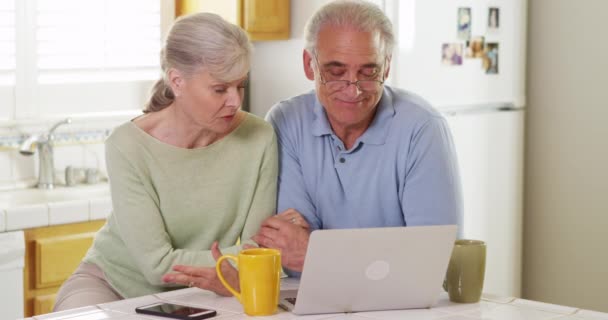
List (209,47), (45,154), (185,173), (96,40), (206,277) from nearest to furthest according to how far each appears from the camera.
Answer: (206,277)
(209,47)
(185,173)
(45,154)
(96,40)

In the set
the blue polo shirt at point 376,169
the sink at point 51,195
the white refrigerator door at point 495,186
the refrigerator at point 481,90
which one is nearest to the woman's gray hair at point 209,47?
the blue polo shirt at point 376,169

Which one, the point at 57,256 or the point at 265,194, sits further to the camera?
the point at 57,256

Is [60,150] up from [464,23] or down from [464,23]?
down

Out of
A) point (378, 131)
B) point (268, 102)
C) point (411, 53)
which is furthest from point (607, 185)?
point (378, 131)

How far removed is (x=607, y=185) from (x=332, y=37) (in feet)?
7.00

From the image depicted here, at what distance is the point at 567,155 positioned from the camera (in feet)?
13.9

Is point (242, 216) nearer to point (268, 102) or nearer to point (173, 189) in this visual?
point (173, 189)

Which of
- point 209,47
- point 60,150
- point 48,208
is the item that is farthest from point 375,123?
point 60,150

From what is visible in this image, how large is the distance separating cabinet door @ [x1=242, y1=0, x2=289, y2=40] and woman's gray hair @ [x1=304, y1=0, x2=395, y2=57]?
55.6 inches

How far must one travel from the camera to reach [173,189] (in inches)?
94.4

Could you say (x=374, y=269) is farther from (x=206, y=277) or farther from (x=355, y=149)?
(x=355, y=149)

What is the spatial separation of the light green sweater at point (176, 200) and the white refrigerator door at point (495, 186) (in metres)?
1.60

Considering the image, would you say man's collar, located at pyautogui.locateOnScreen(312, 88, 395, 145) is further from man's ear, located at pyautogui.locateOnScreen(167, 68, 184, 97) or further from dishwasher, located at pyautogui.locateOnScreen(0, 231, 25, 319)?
dishwasher, located at pyautogui.locateOnScreen(0, 231, 25, 319)

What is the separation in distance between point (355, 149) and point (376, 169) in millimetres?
75
